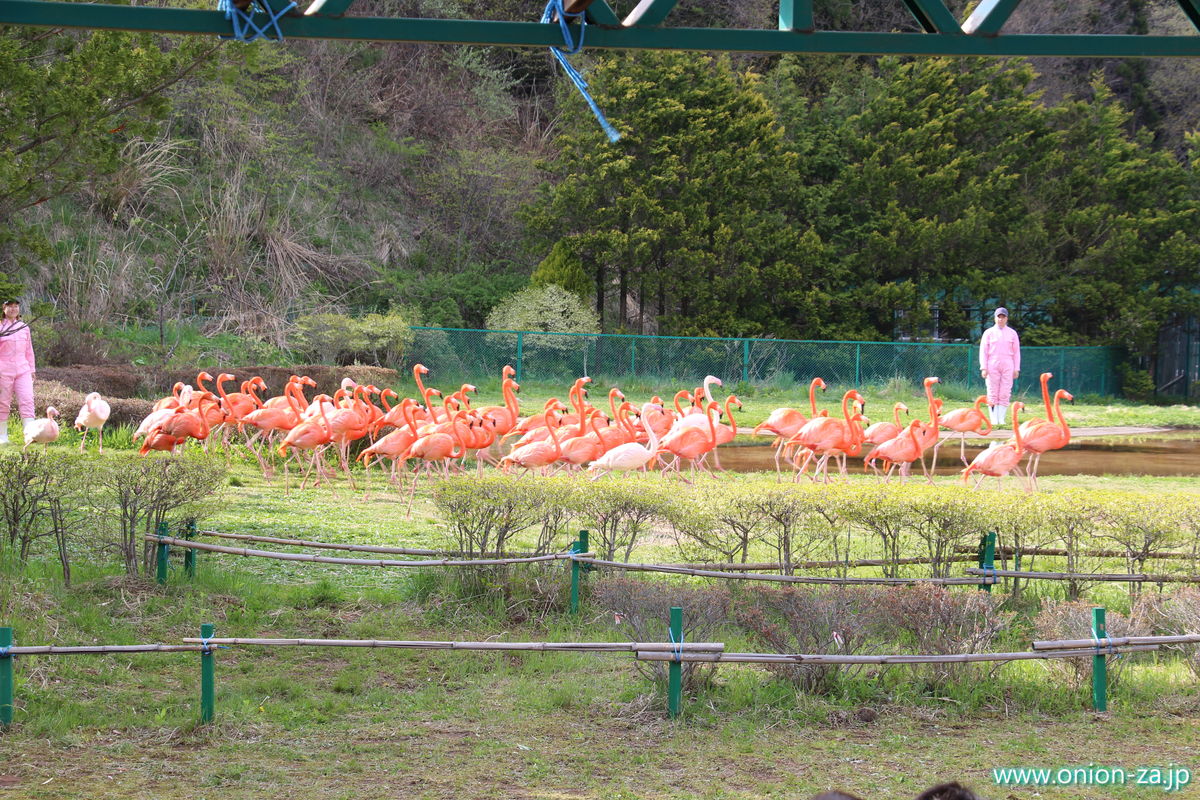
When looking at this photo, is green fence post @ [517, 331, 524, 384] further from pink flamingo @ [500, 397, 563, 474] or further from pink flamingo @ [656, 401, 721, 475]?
pink flamingo @ [500, 397, 563, 474]

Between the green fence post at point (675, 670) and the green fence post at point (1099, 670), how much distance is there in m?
A: 1.94

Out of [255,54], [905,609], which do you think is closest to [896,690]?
[905,609]

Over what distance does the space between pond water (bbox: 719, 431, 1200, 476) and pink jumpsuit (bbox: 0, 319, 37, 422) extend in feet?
26.0

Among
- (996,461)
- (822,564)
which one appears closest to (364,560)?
(822,564)

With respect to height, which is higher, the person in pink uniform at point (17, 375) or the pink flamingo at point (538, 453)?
the person in pink uniform at point (17, 375)

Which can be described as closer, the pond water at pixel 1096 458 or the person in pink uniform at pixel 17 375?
the person in pink uniform at pixel 17 375

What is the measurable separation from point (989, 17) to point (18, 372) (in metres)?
11.2

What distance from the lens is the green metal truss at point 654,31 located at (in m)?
3.90

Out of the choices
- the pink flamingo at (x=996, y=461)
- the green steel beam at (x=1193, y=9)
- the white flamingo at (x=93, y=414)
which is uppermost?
the green steel beam at (x=1193, y=9)

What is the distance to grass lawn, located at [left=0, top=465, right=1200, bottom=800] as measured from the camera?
451cm

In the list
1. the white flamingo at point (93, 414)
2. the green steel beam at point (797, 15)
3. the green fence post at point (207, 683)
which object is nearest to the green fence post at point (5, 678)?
the green fence post at point (207, 683)

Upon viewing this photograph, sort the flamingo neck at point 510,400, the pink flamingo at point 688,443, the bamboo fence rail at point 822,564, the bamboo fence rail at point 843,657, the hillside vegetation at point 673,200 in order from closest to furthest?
the bamboo fence rail at point 843,657
the bamboo fence rail at point 822,564
the pink flamingo at point 688,443
the flamingo neck at point 510,400
the hillside vegetation at point 673,200

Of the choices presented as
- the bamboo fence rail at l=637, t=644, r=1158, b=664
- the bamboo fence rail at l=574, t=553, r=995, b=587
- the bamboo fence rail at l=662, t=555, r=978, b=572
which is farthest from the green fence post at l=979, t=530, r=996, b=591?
the bamboo fence rail at l=637, t=644, r=1158, b=664

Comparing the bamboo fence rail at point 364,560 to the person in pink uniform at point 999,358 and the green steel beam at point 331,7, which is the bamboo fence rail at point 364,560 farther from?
the person in pink uniform at point 999,358
